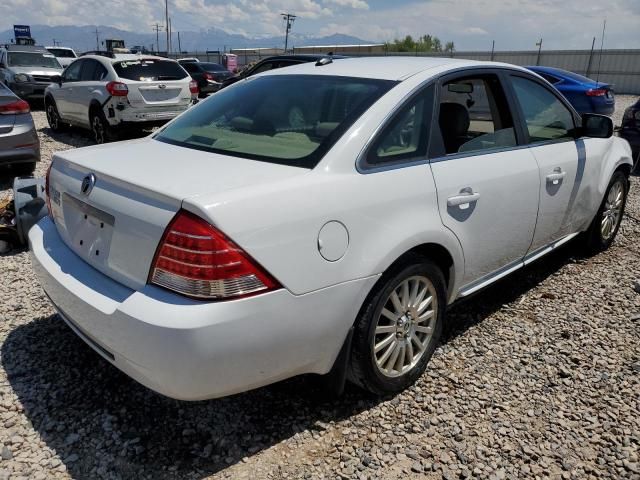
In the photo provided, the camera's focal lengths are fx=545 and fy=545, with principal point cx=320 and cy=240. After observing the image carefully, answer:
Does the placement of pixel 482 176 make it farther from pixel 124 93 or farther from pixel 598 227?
pixel 124 93

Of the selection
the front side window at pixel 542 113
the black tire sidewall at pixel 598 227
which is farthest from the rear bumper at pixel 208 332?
the black tire sidewall at pixel 598 227

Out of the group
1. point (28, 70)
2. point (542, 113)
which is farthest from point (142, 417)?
point (28, 70)

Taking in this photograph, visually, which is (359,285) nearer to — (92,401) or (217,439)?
(217,439)

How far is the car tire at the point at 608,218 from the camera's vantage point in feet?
15.6

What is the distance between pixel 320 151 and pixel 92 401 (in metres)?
1.69

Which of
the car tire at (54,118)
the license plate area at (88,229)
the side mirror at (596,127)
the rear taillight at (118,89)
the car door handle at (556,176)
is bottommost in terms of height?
the car tire at (54,118)

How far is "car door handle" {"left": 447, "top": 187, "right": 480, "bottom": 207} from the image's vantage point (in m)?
2.83

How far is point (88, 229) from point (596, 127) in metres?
3.54

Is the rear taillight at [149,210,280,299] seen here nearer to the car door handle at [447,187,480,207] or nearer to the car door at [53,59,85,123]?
the car door handle at [447,187,480,207]

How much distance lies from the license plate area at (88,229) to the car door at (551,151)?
264cm

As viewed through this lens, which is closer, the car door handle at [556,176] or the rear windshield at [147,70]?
the car door handle at [556,176]

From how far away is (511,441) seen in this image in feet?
8.39

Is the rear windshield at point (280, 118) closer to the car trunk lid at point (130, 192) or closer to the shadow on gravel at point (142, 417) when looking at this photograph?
the car trunk lid at point (130, 192)

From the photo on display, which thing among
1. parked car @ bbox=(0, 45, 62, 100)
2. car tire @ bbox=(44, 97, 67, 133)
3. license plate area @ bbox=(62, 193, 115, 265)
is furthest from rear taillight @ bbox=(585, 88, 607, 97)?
parked car @ bbox=(0, 45, 62, 100)
